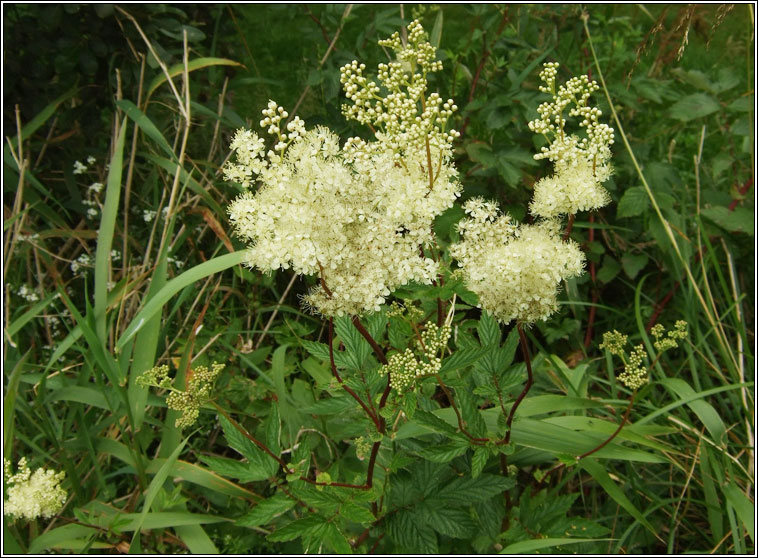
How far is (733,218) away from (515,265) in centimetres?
185

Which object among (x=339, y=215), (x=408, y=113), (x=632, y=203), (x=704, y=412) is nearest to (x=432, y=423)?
(x=339, y=215)

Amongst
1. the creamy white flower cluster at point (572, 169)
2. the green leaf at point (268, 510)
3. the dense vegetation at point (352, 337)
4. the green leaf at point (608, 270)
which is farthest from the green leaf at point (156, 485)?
the green leaf at point (608, 270)

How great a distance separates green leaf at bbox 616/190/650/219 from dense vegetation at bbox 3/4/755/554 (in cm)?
1

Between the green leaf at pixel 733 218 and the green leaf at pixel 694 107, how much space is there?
380 millimetres

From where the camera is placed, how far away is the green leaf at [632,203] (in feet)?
8.27

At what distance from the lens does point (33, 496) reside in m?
1.76

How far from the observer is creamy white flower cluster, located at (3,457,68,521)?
176 cm

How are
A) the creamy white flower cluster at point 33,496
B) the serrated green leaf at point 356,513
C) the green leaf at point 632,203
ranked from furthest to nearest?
the green leaf at point 632,203 → the creamy white flower cluster at point 33,496 → the serrated green leaf at point 356,513

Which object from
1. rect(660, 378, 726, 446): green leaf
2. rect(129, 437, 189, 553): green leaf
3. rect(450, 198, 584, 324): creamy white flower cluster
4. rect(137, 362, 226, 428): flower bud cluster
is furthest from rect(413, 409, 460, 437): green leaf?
rect(660, 378, 726, 446): green leaf

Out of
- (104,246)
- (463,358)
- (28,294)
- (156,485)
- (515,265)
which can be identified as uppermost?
(515,265)

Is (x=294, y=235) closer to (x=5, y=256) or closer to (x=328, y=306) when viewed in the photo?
(x=328, y=306)

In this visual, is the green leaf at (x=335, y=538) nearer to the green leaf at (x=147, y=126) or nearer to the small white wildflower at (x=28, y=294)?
the green leaf at (x=147, y=126)

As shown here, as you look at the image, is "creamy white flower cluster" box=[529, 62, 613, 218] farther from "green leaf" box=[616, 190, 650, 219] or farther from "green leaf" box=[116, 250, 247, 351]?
"green leaf" box=[616, 190, 650, 219]

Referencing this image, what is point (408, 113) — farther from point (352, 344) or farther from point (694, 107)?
point (694, 107)
